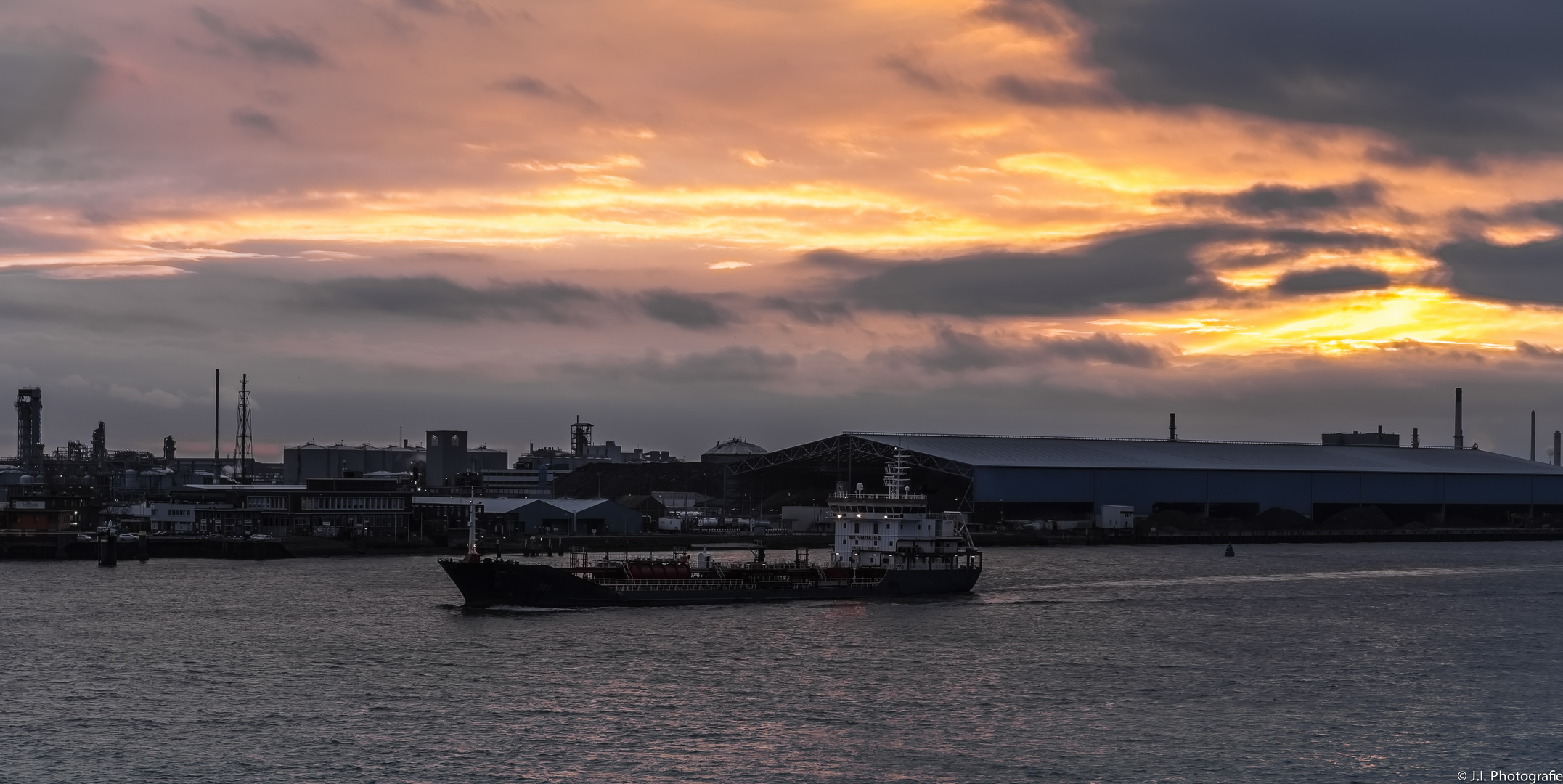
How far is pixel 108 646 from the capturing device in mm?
62562

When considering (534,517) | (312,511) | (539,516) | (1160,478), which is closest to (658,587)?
(312,511)

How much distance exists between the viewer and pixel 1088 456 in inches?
6772

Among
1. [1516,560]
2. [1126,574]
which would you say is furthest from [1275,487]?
[1126,574]

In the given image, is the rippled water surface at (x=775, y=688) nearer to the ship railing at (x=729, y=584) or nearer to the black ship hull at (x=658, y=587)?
the black ship hull at (x=658, y=587)

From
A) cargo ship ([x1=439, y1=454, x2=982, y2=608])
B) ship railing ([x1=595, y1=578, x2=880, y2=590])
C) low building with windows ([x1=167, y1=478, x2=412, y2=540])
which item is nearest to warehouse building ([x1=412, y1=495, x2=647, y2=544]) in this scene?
low building with windows ([x1=167, y1=478, x2=412, y2=540])

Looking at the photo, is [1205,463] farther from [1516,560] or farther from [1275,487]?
[1516,560]

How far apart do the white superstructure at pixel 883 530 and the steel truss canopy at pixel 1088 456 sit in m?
60.8

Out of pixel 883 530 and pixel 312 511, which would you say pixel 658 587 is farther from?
pixel 312 511

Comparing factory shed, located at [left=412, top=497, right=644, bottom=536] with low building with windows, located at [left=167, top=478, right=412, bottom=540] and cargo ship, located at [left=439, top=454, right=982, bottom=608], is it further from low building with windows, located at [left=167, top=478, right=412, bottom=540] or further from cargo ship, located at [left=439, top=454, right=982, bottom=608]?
cargo ship, located at [left=439, top=454, right=982, bottom=608]

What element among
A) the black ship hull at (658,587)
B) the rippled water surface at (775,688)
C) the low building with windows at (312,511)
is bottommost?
the rippled water surface at (775,688)

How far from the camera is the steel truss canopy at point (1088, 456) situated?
160 m

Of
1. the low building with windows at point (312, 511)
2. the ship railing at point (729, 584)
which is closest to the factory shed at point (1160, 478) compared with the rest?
the low building with windows at point (312, 511)

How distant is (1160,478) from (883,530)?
86.9m

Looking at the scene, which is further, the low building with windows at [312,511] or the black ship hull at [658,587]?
the low building with windows at [312,511]
